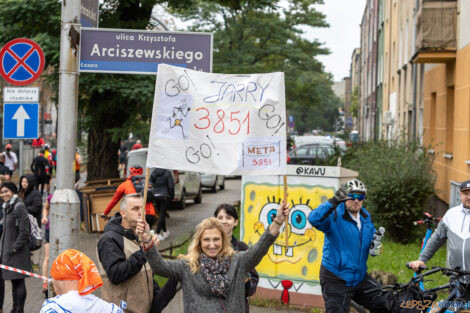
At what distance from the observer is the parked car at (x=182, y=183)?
55.9ft

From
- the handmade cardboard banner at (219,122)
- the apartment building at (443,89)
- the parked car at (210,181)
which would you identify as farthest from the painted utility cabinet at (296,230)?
the parked car at (210,181)

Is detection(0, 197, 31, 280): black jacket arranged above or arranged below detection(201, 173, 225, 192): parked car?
above

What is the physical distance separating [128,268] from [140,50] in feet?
8.71

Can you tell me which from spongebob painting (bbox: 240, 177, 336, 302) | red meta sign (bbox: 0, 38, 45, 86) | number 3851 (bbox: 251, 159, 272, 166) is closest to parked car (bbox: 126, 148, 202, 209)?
spongebob painting (bbox: 240, 177, 336, 302)

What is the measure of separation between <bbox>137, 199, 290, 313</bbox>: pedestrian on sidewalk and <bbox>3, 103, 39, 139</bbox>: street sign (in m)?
5.13

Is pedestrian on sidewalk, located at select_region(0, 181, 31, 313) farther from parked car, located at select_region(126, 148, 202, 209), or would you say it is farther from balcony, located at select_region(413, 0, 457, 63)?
balcony, located at select_region(413, 0, 457, 63)

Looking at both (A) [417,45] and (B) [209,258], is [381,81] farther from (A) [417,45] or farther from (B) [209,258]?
(B) [209,258]

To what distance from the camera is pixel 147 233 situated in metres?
4.29

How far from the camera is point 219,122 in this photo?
191 inches

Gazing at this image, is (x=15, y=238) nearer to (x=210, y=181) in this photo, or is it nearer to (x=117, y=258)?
(x=117, y=258)

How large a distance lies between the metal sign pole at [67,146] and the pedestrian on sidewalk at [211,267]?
2.16m

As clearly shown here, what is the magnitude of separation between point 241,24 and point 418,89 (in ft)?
42.4

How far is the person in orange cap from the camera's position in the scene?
3422mm

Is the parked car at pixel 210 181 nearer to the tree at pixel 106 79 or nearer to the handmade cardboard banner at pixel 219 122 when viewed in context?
the tree at pixel 106 79
